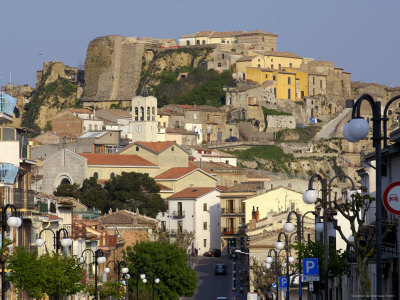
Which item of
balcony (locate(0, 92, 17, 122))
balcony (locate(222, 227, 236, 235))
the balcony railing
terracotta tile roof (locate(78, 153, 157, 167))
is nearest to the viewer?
balcony (locate(0, 92, 17, 122))

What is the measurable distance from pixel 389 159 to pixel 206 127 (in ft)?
413

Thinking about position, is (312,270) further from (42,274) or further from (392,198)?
(392,198)

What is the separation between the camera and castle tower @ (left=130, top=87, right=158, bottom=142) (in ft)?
447

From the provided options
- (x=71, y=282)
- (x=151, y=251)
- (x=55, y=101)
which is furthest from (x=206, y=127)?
(x=71, y=282)

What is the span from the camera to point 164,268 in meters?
64.6

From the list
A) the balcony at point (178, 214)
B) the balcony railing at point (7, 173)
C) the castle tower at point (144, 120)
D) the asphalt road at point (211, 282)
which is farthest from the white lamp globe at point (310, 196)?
the castle tower at point (144, 120)

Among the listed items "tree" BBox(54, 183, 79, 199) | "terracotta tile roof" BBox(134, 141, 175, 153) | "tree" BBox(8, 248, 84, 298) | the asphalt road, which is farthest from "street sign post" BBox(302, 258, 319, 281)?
"terracotta tile roof" BBox(134, 141, 175, 153)

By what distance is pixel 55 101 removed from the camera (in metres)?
Result: 178

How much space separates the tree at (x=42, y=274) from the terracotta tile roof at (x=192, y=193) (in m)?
63.5

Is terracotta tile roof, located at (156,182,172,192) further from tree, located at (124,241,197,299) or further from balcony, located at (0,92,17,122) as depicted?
balcony, located at (0,92,17,122)

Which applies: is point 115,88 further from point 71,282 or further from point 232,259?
point 71,282

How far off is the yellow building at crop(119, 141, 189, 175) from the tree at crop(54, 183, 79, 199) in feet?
53.5

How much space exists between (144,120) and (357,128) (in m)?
120

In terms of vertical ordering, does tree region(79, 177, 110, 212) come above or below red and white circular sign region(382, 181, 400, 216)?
above
